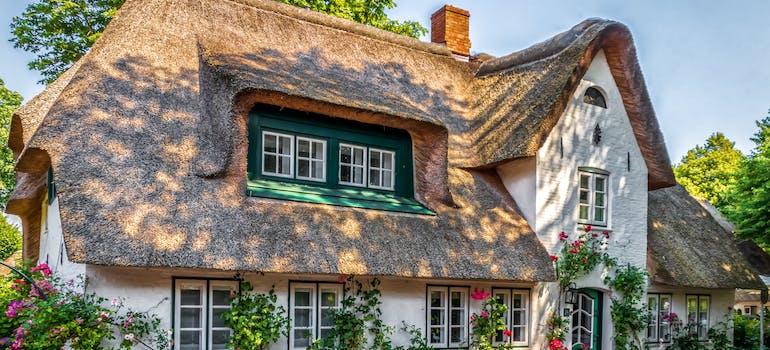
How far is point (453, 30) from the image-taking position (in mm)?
14562

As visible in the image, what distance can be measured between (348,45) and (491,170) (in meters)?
3.97

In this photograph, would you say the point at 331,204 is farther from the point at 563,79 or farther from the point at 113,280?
the point at 563,79

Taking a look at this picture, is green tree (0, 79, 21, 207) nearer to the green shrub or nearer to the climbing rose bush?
the green shrub

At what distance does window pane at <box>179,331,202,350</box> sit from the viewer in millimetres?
7375

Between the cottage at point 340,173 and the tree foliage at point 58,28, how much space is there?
26.2ft

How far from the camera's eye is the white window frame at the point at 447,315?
9.21 meters

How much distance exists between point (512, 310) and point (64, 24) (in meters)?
16.0

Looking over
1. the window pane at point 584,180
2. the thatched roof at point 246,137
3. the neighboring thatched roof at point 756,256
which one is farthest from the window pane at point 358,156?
the neighboring thatched roof at point 756,256

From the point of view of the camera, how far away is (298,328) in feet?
26.8

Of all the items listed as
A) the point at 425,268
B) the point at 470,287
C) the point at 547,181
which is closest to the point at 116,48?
the point at 425,268

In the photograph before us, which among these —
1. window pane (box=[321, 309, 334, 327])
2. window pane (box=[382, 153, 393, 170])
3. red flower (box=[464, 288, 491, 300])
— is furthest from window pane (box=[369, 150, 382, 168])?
red flower (box=[464, 288, 491, 300])

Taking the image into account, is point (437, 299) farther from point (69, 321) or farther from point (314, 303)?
point (69, 321)

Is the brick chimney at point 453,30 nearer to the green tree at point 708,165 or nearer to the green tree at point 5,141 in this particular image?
the green tree at point 5,141

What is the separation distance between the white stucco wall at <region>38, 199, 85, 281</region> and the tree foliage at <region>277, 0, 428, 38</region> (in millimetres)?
9540
